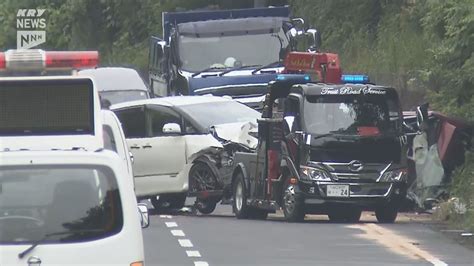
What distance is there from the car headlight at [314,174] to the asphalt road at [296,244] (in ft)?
2.23

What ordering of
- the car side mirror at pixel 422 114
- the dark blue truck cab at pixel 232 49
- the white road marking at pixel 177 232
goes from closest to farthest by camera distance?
the white road marking at pixel 177 232, the car side mirror at pixel 422 114, the dark blue truck cab at pixel 232 49

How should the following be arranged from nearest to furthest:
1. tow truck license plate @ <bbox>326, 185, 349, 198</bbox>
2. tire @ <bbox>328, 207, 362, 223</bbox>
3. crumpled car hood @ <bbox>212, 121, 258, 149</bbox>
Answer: tow truck license plate @ <bbox>326, 185, 349, 198</bbox>
tire @ <bbox>328, 207, 362, 223</bbox>
crumpled car hood @ <bbox>212, 121, 258, 149</bbox>

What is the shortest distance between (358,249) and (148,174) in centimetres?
666

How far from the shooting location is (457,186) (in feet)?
70.1

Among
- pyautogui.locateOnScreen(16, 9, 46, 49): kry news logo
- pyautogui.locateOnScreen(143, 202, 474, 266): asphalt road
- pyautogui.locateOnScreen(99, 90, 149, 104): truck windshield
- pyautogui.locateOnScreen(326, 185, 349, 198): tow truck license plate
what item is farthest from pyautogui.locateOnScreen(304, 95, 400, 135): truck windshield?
pyautogui.locateOnScreen(99, 90, 149, 104): truck windshield

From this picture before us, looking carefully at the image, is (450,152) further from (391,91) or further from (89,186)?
(89,186)

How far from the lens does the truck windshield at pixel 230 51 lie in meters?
31.6

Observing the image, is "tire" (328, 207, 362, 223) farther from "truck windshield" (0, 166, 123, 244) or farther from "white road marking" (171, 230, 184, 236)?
"truck windshield" (0, 166, 123, 244)

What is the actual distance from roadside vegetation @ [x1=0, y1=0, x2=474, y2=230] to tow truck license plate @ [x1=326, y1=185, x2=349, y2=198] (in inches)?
64.9

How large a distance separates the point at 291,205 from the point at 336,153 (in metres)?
1.02

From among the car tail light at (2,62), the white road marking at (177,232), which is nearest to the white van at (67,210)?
the car tail light at (2,62)

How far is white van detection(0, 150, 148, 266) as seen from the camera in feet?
30.7

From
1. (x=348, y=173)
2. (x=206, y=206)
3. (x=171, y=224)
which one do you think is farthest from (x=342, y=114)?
(x=206, y=206)

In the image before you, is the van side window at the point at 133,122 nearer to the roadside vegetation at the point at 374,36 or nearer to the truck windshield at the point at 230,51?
the roadside vegetation at the point at 374,36
